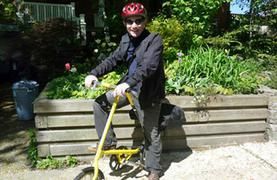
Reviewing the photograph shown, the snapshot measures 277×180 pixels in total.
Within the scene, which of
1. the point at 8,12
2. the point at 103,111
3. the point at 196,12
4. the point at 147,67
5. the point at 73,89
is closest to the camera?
the point at 147,67

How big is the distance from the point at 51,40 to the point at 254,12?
4.32 meters

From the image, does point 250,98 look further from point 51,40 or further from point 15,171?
point 51,40

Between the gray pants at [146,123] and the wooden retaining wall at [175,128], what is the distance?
57 cm

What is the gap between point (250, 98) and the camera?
4.89 meters

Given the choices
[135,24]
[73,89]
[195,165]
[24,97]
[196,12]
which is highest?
[196,12]

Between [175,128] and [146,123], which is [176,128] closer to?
[175,128]

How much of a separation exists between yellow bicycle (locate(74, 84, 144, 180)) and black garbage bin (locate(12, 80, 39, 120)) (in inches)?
96.1

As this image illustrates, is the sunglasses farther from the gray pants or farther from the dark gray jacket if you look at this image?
the gray pants

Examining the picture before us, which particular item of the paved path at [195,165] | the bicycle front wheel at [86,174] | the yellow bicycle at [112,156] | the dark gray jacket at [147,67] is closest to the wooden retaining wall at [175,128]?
the paved path at [195,165]

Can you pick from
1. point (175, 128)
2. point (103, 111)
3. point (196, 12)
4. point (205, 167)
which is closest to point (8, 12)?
point (196, 12)

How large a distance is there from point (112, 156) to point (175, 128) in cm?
106

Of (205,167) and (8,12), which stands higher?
(8,12)

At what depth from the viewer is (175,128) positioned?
472 centimetres

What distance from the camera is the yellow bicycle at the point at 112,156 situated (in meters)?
3.31
